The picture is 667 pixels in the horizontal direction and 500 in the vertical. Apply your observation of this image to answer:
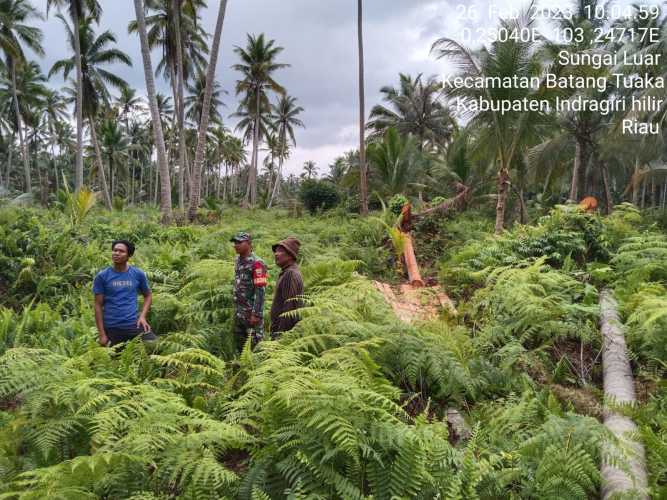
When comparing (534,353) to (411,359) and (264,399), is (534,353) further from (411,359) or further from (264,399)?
(264,399)

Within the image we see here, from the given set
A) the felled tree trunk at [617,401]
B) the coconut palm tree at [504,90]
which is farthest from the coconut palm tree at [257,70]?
the felled tree trunk at [617,401]

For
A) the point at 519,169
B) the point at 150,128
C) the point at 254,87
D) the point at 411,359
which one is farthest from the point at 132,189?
the point at 411,359

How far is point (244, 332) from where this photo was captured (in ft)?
17.0

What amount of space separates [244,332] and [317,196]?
2039 centimetres

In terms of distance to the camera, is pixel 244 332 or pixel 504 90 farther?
pixel 504 90

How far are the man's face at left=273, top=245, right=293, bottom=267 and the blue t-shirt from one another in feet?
5.48

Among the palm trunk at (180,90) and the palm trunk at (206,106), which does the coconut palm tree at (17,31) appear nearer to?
the palm trunk at (180,90)

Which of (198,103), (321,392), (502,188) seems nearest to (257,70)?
(198,103)

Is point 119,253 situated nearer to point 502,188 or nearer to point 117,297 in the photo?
point 117,297

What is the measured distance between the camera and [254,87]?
32969 mm

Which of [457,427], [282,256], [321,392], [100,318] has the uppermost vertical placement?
[282,256]

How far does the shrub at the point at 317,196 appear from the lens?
25109 millimetres

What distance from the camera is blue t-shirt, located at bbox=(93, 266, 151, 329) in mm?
4648

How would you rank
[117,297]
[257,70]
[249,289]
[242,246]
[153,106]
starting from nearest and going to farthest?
[117,297] → [242,246] → [249,289] → [153,106] → [257,70]
